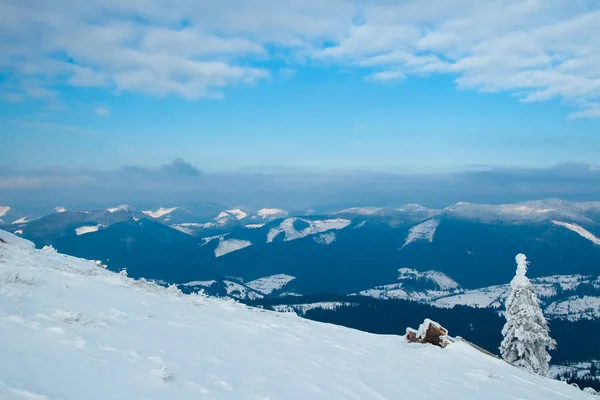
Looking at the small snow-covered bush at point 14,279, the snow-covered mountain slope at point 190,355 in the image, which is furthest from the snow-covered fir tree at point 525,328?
the small snow-covered bush at point 14,279

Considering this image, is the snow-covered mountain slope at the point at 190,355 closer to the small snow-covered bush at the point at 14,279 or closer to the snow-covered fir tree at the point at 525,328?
the small snow-covered bush at the point at 14,279

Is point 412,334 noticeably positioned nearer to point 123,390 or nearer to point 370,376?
point 370,376

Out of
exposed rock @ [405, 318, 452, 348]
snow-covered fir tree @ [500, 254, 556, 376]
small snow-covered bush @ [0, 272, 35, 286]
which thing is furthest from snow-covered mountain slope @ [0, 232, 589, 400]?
Answer: snow-covered fir tree @ [500, 254, 556, 376]

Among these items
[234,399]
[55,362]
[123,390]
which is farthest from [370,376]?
[55,362]

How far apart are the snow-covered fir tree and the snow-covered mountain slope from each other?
2404 centimetres

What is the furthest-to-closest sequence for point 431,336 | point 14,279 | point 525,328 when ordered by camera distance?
point 525,328
point 431,336
point 14,279

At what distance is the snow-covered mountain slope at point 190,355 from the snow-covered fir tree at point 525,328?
78.9 ft

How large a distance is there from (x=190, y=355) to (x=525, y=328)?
3953cm

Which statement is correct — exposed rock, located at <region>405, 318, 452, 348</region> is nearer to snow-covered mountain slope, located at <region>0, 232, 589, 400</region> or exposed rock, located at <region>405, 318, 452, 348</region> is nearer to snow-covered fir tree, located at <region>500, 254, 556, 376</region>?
snow-covered mountain slope, located at <region>0, 232, 589, 400</region>

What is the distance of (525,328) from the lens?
39844mm

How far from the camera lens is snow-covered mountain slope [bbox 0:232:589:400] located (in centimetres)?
858

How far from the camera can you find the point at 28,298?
1255 cm

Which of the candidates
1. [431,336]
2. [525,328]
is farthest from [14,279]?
[525,328]

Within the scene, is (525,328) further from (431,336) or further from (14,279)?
(14,279)
